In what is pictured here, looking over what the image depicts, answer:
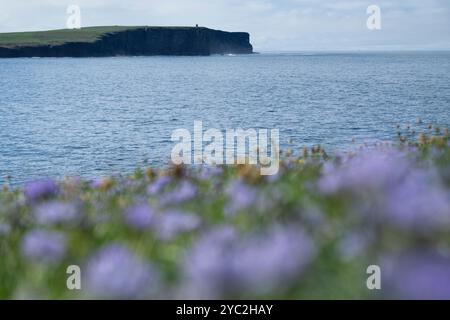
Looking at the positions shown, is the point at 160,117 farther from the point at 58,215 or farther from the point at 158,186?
the point at 58,215

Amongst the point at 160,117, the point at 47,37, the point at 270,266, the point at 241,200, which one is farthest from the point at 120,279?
the point at 47,37

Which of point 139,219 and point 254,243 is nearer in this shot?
point 254,243

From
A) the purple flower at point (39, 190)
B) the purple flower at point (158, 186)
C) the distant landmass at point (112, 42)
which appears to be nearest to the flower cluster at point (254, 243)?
the purple flower at point (39, 190)

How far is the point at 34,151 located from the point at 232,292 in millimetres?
27663

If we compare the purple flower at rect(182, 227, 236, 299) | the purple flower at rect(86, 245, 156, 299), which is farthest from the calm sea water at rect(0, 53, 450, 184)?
the purple flower at rect(182, 227, 236, 299)

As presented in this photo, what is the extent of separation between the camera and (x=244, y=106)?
47375 mm

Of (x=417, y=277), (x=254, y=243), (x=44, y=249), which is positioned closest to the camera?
(x=417, y=277)

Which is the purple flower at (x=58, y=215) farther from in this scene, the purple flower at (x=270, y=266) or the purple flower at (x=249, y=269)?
the purple flower at (x=270, y=266)

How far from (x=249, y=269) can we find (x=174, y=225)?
37.9 inches

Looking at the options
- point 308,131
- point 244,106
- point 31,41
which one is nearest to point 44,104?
point 244,106

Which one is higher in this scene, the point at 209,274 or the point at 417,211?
the point at 417,211

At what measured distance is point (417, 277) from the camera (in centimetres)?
121

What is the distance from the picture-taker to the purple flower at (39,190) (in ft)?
10.9
